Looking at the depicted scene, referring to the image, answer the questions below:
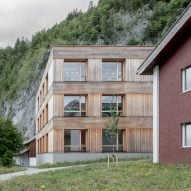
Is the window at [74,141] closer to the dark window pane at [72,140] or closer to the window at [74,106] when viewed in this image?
the dark window pane at [72,140]

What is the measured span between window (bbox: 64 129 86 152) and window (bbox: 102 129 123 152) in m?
1.69

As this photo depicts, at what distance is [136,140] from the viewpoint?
46438 mm

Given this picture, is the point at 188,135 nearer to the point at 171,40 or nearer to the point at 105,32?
the point at 171,40

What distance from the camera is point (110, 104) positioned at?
155 ft

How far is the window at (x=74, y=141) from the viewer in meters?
46.7

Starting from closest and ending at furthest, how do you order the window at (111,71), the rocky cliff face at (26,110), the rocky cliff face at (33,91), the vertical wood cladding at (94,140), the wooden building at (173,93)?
the wooden building at (173,93) → the vertical wood cladding at (94,140) → the window at (111,71) → the rocky cliff face at (33,91) → the rocky cliff face at (26,110)

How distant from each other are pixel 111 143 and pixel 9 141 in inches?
333

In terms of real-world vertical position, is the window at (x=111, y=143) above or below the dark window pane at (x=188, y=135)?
below

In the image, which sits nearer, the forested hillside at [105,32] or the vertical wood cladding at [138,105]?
the vertical wood cladding at [138,105]

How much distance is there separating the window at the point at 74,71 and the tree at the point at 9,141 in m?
6.34

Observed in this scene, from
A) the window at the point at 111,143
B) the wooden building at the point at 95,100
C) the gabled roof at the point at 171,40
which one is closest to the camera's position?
the gabled roof at the point at 171,40

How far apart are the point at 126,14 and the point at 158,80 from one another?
81.3 metres

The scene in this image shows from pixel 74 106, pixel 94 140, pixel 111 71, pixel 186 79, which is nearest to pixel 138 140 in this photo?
pixel 94 140

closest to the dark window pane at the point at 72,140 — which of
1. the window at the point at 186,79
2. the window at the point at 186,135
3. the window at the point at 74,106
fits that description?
the window at the point at 74,106
